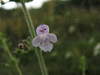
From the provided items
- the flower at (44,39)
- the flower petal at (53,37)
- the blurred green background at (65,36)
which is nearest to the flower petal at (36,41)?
the flower at (44,39)

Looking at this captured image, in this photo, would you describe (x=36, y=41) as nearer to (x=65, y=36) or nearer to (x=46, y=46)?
(x=46, y=46)

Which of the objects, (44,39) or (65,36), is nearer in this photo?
(44,39)

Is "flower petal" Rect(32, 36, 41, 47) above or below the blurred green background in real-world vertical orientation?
above

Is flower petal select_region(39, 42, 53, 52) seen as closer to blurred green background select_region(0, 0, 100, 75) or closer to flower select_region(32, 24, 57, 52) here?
flower select_region(32, 24, 57, 52)

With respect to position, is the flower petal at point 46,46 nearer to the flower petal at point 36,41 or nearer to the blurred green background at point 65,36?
the flower petal at point 36,41

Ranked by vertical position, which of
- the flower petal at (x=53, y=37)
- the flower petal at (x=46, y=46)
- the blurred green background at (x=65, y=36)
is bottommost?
the blurred green background at (x=65, y=36)

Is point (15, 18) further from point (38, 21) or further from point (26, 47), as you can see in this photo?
point (26, 47)

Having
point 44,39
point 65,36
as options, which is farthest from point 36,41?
point 65,36

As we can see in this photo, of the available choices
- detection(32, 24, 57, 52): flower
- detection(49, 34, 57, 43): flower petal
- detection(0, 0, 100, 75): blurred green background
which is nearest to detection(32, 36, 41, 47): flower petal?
detection(32, 24, 57, 52): flower

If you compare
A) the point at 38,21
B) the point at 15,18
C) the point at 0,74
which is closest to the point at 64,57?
the point at 0,74
